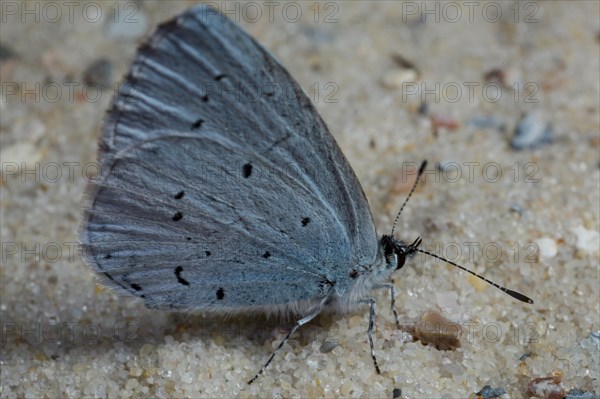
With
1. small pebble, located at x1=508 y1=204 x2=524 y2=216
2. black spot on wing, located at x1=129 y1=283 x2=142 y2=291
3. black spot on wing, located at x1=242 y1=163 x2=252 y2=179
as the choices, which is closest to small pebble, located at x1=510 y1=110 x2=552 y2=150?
small pebble, located at x1=508 y1=204 x2=524 y2=216

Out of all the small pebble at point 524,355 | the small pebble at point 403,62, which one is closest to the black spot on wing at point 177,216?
the small pebble at point 524,355

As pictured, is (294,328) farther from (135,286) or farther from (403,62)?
(403,62)

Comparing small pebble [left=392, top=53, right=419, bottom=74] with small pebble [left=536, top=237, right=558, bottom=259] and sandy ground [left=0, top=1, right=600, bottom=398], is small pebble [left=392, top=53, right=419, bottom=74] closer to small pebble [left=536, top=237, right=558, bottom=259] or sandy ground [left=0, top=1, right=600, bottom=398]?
sandy ground [left=0, top=1, right=600, bottom=398]

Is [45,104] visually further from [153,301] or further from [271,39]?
[153,301]

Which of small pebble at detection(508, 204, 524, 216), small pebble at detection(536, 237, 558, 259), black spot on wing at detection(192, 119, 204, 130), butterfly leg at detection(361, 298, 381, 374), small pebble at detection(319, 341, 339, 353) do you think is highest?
black spot on wing at detection(192, 119, 204, 130)

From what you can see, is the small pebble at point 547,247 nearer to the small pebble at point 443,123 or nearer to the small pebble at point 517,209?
the small pebble at point 517,209

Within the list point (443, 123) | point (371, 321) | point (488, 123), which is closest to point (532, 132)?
point (488, 123)

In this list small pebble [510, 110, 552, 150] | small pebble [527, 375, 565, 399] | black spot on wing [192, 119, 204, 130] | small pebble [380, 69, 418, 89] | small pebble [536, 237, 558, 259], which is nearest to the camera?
black spot on wing [192, 119, 204, 130]
